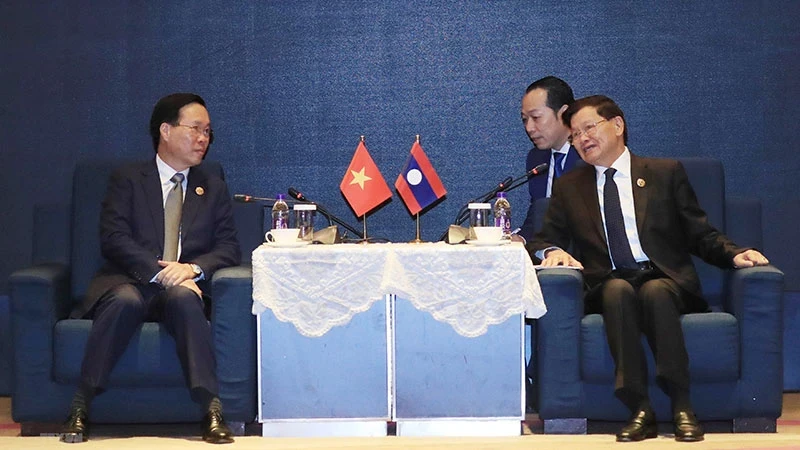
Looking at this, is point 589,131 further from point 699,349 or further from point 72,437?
point 72,437

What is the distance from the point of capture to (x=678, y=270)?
4.73m

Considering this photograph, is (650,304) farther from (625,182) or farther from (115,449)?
(115,449)

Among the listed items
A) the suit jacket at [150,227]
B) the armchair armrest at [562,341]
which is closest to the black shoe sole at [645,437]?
the armchair armrest at [562,341]

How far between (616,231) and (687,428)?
2.96 ft

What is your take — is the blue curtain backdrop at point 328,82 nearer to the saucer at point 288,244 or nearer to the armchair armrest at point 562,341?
the saucer at point 288,244

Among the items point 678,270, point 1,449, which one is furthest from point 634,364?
point 1,449

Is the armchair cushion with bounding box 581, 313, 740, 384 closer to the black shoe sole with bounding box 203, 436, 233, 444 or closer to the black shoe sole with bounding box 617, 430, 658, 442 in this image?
the black shoe sole with bounding box 617, 430, 658, 442

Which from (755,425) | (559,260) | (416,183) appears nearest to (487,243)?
(559,260)

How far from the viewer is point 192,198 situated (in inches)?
196

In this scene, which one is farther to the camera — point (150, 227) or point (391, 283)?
point (150, 227)

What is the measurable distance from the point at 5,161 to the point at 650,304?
311 cm

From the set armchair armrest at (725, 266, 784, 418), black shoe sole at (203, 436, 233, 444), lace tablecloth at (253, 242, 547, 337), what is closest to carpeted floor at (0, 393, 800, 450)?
black shoe sole at (203, 436, 233, 444)

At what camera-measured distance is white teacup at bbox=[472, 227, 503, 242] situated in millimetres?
4496

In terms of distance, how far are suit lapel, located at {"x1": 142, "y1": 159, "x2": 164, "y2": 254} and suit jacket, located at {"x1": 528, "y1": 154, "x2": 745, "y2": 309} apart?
147 centimetres
